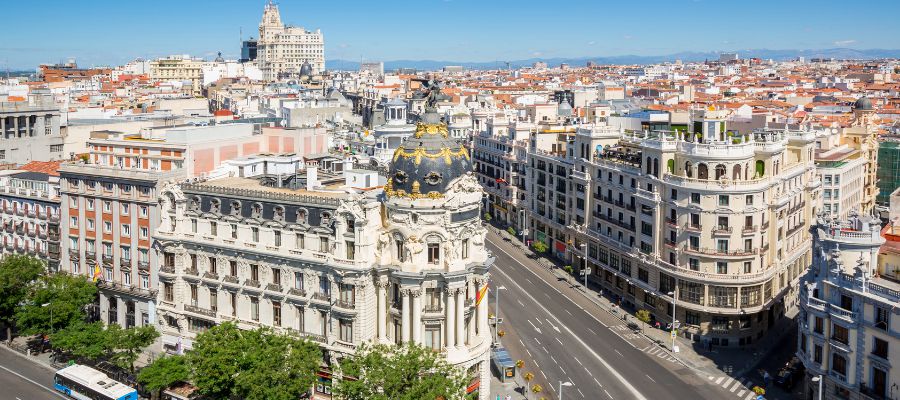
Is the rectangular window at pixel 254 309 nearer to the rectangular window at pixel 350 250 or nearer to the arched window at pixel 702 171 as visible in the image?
the rectangular window at pixel 350 250

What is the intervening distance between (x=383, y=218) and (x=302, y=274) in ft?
35.8

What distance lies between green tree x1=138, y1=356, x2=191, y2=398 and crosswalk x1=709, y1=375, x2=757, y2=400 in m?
58.9

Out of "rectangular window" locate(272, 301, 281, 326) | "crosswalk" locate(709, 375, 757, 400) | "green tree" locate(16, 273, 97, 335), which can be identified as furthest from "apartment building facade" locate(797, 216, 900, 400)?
"green tree" locate(16, 273, 97, 335)

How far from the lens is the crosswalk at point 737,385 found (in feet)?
313

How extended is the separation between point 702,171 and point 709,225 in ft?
23.3

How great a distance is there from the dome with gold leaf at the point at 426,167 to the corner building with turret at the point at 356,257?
0.10 meters

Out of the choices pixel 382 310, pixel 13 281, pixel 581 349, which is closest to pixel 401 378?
pixel 382 310

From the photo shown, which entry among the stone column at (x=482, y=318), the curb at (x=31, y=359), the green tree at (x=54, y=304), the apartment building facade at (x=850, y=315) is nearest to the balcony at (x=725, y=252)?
the apartment building facade at (x=850, y=315)

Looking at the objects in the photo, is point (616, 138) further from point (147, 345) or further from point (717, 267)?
point (147, 345)

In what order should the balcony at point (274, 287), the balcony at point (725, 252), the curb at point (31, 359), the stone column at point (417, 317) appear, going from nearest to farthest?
the stone column at point (417, 317) → the balcony at point (274, 287) → the curb at point (31, 359) → the balcony at point (725, 252)

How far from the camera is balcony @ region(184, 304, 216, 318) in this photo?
3858 inches

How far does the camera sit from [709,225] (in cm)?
11112

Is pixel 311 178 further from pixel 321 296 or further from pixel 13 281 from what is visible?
pixel 13 281

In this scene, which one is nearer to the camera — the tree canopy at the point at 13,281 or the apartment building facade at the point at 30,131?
the tree canopy at the point at 13,281
